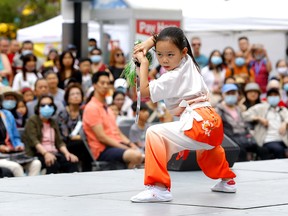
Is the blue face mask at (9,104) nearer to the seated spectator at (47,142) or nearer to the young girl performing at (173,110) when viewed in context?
the seated spectator at (47,142)

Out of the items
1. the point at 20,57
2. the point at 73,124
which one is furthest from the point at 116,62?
the point at 73,124

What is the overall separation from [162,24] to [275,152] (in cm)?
437

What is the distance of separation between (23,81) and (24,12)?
95.8ft

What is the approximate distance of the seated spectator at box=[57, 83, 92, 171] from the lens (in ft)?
46.5

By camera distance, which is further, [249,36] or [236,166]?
[249,36]

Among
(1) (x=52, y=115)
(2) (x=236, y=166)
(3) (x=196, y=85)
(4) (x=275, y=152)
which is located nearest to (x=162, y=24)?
(4) (x=275, y=152)

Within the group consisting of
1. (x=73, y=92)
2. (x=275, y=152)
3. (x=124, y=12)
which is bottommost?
(x=275, y=152)

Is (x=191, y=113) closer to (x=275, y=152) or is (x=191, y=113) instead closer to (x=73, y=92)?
(x=73, y=92)

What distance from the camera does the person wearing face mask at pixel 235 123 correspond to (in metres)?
15.8

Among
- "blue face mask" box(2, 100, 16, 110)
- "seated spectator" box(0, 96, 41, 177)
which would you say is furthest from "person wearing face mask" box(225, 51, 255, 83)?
"seated spectator" box(0, 96, 41, 177)

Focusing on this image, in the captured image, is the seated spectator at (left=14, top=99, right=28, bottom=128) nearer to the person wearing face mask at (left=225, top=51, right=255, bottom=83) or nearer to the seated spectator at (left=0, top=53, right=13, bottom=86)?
the seated spectator at (left=0, top=53, right=13, bottom=86)

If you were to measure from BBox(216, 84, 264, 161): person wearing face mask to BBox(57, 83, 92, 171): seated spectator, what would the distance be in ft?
8.10

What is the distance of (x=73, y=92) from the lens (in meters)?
14.9

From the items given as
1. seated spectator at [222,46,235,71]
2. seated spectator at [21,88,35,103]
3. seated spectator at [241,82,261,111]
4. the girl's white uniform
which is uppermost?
the girl's white uniform
